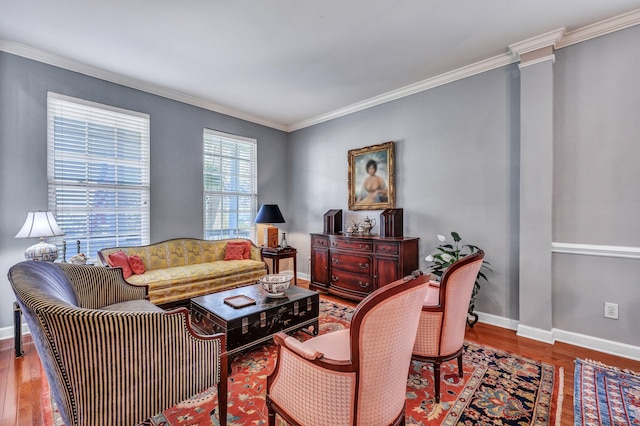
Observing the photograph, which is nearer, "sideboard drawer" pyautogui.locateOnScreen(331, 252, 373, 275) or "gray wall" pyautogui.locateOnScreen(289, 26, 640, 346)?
"gray wall" pyautogui.locateOnScreen(289, 26, 640, 346)

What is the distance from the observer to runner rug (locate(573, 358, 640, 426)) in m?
1.68

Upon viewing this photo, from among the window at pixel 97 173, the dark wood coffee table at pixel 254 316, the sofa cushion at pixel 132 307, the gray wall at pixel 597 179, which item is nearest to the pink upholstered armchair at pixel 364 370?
the dark wood coffee table at pixel 254 316

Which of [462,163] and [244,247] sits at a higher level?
[462,163]

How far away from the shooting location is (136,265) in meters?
3.34

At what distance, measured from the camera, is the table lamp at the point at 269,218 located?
14.4ft

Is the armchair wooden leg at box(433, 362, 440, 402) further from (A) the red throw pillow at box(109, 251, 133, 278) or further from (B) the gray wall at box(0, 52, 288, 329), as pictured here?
(B) the gray wall at box(0, 52, 288, 329)

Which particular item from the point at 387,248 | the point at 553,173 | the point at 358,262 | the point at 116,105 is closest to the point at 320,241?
the point at 358,262

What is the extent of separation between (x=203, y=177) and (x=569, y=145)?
4555mm

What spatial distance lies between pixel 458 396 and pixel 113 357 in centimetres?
205

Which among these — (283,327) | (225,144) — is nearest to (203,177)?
(225,144)

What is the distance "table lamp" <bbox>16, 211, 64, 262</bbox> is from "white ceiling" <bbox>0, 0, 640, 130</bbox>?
173cm

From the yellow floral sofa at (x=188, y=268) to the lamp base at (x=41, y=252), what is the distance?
50 centimetres

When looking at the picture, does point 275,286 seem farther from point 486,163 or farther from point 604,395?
point 486,163

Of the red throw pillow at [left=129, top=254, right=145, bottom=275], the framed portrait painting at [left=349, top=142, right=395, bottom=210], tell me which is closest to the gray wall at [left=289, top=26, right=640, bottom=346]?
the framed portrait painting at [left=349, top=142, right=395, bottom=210]
